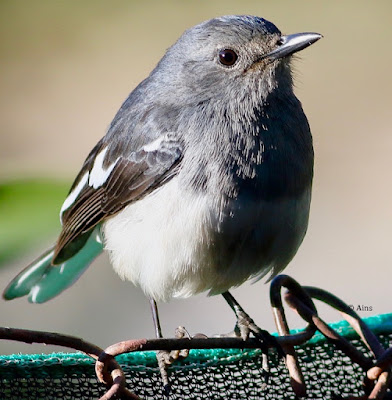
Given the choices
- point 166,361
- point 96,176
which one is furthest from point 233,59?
point 166,361

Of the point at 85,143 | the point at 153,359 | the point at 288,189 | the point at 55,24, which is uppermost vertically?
the point at 55,24

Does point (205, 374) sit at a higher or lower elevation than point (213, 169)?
lower

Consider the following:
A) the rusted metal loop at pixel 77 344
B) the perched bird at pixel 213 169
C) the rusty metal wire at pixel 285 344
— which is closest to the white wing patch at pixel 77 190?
the perched bird at pixel 213 169

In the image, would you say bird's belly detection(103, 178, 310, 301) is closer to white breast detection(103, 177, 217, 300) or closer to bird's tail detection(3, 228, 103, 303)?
white breast detection(103, 177, 217, 300)

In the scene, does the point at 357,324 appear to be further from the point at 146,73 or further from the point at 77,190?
the point at 146,73

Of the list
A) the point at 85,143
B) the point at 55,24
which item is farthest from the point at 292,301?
the point at 55,24

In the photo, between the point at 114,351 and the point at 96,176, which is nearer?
the point at 114,351

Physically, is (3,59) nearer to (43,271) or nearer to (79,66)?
(79,66)

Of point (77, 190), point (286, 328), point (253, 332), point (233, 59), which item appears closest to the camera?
point (286, 328)
